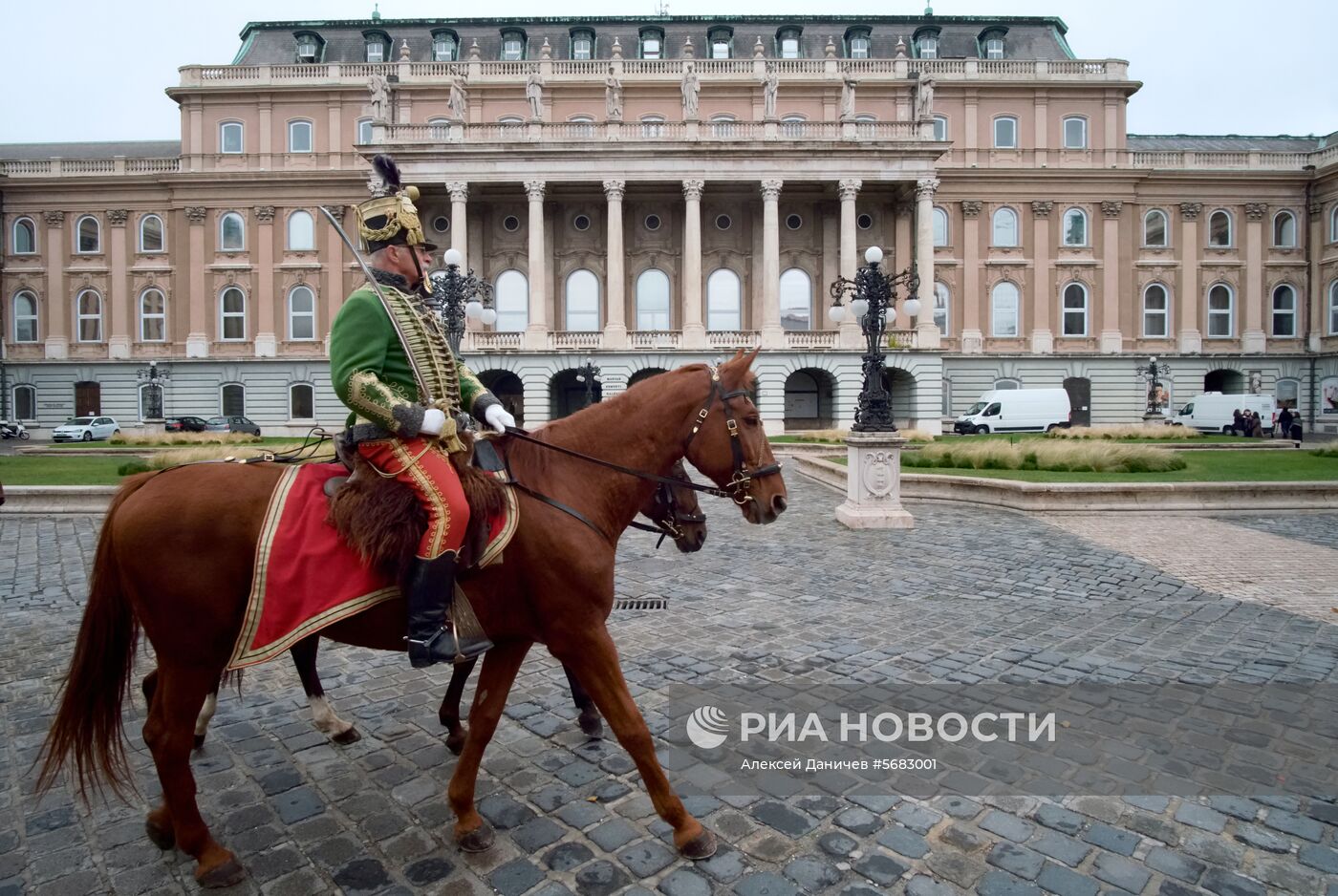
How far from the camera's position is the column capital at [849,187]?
124 feet

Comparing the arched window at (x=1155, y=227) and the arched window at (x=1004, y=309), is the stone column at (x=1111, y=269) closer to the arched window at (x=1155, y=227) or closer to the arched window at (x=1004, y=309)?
the arched window at (x=1155, y=227)

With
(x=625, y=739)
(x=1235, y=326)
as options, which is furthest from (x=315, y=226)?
(x=1235, y=326)

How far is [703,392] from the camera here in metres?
3.69

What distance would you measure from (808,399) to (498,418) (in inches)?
1518

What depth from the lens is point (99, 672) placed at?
3242 mm

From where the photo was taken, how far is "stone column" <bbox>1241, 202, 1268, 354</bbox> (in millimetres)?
42125

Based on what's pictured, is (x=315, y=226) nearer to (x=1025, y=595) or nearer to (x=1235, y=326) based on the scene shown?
(x=1025, y=595)

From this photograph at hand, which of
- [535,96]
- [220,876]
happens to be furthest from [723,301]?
[220,876]

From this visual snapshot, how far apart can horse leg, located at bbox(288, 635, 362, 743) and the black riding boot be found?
4.93ft

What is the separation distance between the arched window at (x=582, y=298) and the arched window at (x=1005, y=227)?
22775 mm

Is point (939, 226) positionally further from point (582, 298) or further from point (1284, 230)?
point (582, 298)

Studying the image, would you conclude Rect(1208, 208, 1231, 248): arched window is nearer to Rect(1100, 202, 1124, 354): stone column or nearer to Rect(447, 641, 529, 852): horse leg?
Rect(1100, 202, 1124, 354): stone column

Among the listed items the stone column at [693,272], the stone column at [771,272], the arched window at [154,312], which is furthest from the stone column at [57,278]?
the stone column at [771,272]

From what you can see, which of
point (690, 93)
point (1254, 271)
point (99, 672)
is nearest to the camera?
point (99, 672)
